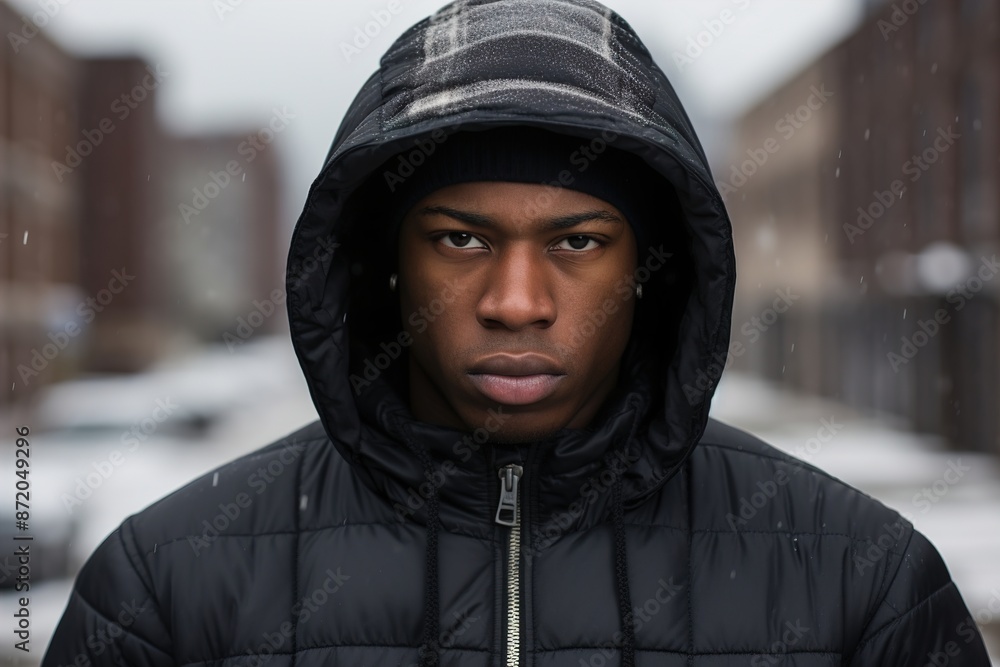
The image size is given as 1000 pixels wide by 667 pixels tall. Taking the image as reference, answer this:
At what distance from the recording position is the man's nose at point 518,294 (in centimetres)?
171

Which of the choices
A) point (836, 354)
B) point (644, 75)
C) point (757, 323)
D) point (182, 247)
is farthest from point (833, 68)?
point (182, 247)

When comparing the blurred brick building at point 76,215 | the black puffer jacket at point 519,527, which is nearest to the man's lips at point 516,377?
the black puffer jacket at point 519,527

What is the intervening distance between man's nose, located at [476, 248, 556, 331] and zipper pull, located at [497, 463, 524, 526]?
28cm

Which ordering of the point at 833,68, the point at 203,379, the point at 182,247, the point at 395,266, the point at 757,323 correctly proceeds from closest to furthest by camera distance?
the point at 395,266, the point at 833,68, the point at 203,379, the point at 757,323, the point at 182,247

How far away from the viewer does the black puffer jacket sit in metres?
1.76

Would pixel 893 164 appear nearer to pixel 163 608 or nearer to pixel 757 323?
pixel 757 323

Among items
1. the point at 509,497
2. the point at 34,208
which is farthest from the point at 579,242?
the point at 34,208

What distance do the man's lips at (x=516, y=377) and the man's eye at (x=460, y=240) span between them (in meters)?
0.22

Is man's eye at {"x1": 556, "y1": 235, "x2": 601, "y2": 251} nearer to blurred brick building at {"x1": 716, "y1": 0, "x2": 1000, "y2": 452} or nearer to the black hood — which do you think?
the black hood

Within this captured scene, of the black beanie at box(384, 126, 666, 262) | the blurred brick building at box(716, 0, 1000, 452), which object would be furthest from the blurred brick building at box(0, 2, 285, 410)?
the black beanie at box(384, 126, 666, 262)

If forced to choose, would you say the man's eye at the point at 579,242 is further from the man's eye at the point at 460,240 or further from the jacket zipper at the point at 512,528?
the jacket zipper at the point at 512,528

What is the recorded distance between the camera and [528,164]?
1.77 m

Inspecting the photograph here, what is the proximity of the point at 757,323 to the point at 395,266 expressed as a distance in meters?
39.8

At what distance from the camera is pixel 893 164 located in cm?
2355
